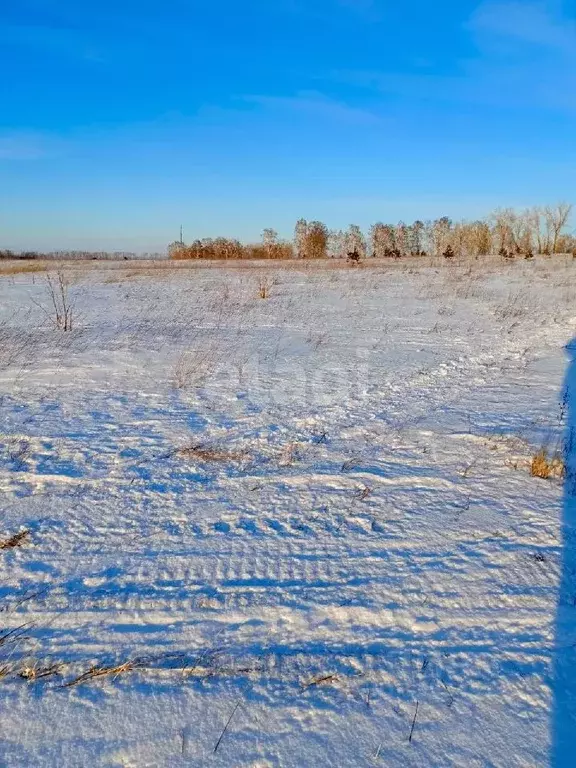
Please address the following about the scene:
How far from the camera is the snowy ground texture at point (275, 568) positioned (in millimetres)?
1982

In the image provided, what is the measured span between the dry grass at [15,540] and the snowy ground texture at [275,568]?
1cm

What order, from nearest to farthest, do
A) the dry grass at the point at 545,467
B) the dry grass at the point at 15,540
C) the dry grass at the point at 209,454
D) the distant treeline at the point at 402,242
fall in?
the dry grass at the point at 15,540 < the dry grass at the point at 545,467 < the dry grass at the point at 209,454 < the distant treeline at the point at 402,242

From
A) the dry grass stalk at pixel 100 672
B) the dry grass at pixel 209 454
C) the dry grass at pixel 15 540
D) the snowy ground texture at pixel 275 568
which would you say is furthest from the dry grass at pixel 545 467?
the dry grass at pixel 15 540

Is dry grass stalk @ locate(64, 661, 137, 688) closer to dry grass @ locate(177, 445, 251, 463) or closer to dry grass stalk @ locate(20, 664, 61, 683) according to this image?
dry grass stalk @ locate(20, 664, 61, 683)

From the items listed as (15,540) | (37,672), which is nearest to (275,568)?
(37,672)

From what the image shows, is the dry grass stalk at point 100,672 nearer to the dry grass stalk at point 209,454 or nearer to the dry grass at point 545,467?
the dry grass stalk at point 209,454

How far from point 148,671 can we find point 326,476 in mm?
2078

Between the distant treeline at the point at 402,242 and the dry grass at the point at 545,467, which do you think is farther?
the distant treeline at the point at 402,242

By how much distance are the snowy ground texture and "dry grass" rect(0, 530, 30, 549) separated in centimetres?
1

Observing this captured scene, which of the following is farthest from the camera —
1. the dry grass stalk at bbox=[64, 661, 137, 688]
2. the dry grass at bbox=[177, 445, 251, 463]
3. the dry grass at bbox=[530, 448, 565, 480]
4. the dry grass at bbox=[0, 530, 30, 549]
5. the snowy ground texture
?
the dry grass at bbox=[177, 445, 251, 463]

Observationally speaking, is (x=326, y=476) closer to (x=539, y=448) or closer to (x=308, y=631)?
(x=308, y=631)

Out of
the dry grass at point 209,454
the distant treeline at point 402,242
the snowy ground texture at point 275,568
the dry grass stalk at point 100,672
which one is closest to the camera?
the snowy ground texture at point 275,568

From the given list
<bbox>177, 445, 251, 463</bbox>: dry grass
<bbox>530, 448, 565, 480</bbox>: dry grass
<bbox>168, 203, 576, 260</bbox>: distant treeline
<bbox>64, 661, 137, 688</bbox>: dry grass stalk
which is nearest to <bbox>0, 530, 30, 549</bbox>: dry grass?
<bbox>64, 661, 137, 688</bbox>: dry grass stalk

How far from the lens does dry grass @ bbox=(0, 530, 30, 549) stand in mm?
3033
